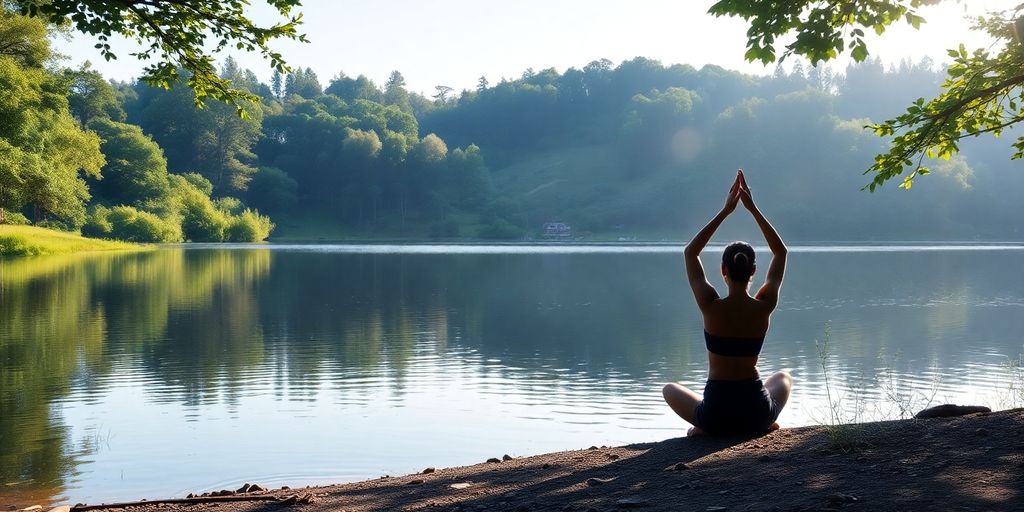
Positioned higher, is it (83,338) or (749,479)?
(749,479)

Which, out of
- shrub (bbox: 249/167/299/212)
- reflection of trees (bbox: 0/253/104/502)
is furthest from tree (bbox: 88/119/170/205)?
reflection of trees (bbox: 0/253/104/502)

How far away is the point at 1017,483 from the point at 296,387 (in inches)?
484

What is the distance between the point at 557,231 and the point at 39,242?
6944 centimetres

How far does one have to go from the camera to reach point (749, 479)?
233 inches

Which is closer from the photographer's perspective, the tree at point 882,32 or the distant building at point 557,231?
the tree at point 882,32

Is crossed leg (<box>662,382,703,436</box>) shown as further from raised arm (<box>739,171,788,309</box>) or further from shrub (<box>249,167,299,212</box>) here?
shrub (<box>249,167,299,212</box>)

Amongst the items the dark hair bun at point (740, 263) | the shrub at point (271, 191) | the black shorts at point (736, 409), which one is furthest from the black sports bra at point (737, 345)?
the shrub at point (271, 191)

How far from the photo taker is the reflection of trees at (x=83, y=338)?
11070 millimetres

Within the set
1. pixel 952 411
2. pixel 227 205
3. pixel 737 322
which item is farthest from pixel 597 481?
pixel 227 205

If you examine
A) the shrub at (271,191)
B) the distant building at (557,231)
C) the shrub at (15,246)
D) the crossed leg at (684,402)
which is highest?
the shrub at (271,191)

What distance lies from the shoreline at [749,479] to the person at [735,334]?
19 cm

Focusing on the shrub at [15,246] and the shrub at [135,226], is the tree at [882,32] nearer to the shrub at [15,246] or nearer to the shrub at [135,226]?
the shrub at [15,246]

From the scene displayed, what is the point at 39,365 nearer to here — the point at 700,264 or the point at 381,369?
the point at 381,369

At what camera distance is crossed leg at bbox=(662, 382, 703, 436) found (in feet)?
24.6
